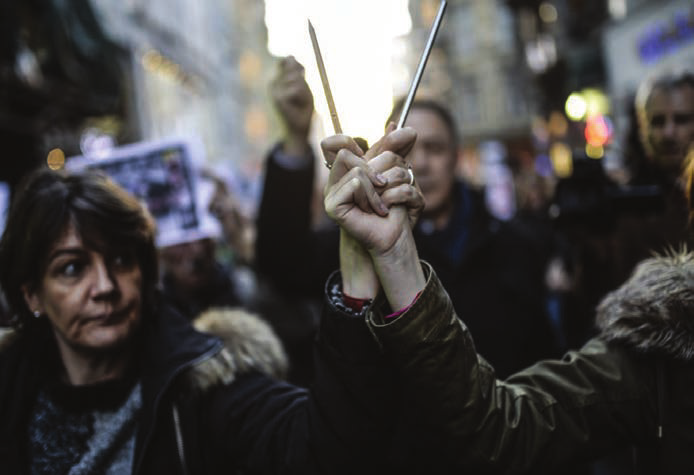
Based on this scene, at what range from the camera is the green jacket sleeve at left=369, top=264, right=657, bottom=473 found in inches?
54.2

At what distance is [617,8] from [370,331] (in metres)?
16.6

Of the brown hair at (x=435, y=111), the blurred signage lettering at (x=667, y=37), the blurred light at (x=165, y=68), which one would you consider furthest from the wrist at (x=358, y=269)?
the blurred light at (x=165, y=68)

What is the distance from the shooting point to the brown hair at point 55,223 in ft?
6.68

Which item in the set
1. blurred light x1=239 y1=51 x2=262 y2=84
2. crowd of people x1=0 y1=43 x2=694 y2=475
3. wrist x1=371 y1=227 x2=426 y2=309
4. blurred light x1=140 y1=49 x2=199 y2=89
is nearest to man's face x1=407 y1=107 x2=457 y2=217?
crowd of people x1=0 y1=43 x2=694 y2=475

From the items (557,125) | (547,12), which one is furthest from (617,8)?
(547,12)

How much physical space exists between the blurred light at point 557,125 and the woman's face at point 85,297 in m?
19.1

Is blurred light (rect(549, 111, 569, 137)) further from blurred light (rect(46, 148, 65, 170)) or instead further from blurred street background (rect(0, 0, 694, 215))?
blurred light (rect(46, 148, 65, 170))

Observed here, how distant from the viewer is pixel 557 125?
2066 centimetres

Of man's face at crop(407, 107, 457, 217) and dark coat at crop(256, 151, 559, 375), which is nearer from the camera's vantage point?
dark coat at crop(256, 151, 559, 375)

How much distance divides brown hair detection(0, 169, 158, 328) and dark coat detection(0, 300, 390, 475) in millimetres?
202

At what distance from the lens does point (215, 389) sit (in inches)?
79.6

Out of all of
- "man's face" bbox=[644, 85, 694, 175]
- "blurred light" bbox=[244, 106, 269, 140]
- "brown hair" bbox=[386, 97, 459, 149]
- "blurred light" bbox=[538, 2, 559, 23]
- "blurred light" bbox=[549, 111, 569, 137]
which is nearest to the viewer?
"man's face" bbox=[644, 85, 694, 175]

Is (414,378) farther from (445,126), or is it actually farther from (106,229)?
(445,126)

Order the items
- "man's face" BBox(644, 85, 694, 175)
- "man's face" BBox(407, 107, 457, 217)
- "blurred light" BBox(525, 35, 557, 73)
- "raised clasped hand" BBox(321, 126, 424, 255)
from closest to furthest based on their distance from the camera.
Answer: "raised clasped hand" BBox(321, 126, 424, 255), "man's face" BBox(644, 85, 694, 175), "man's face" BBox(407, 107, 457, 217), "blurred light" BBox(525, 35, 557, 73)
